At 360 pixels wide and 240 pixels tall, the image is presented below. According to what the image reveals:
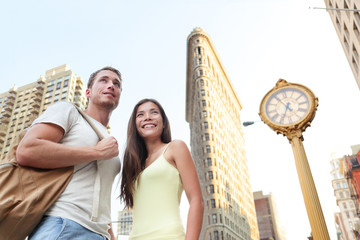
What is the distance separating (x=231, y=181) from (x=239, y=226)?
1075 cm

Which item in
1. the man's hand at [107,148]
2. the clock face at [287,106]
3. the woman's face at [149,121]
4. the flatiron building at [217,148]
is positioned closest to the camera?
the man's hand at [107,148]

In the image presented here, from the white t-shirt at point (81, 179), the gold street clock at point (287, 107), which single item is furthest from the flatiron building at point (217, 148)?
the white t-shirt at point (81, 179)

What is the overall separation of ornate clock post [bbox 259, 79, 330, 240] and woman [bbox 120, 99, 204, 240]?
4128 mm

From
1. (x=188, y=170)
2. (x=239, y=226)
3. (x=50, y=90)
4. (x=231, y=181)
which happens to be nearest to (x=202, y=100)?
(x=231, y=181)

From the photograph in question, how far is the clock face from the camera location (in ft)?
25.3

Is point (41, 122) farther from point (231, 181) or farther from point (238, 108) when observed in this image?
point (238, 108)

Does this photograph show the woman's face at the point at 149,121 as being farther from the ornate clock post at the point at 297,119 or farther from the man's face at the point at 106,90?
the ornate clock post at the point at 297,119

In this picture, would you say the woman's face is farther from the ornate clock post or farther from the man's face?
the ornate clock post

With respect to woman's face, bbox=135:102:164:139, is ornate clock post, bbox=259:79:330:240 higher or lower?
higher

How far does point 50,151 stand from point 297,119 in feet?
22.1

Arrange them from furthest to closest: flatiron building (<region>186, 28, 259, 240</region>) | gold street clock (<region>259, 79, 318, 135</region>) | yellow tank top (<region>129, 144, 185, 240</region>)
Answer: flatiron building (<region>186, 28, 259, 240</region>) < gold street clock (<region>259, 79, 318, 135</region>) < yellow tank top (<region>129, 144, 185, 240</region>)

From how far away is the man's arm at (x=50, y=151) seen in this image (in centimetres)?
201

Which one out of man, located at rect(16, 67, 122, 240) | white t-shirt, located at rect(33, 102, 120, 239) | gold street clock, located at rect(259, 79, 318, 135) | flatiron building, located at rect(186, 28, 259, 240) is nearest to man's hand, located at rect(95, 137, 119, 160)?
man, located at rect(16, 67, 122, 240)

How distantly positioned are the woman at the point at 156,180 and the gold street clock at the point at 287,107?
5.19m
